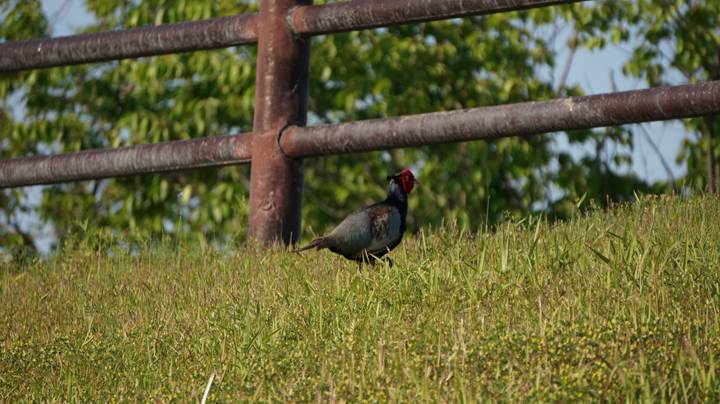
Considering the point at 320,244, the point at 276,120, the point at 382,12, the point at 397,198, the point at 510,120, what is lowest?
the point at 320,244

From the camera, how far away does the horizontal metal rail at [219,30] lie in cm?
625

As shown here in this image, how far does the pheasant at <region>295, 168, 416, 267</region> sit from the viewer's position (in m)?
5.51

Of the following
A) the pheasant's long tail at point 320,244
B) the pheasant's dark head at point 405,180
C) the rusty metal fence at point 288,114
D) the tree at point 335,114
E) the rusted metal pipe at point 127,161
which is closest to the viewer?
the pheasant's long tail at point 320,244

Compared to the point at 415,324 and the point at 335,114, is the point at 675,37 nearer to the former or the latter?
the point at 335,114

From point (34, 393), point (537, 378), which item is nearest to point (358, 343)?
point (537, 378)

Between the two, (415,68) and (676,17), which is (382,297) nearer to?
(415,68)

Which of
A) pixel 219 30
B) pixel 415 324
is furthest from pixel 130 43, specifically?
pixel 415 324

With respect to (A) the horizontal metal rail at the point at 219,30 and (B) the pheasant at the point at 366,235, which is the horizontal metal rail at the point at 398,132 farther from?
(B) the pheasant at the point at 366,235

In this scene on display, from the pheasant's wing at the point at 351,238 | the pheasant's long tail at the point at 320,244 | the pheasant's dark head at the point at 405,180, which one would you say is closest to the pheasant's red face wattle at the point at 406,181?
the pheasant's dark head at the point at 405,180

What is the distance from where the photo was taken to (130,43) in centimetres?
708

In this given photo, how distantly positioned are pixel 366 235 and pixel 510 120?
1011mm

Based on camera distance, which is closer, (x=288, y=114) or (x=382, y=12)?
(x=382, y=12)

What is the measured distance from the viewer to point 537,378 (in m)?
3.31

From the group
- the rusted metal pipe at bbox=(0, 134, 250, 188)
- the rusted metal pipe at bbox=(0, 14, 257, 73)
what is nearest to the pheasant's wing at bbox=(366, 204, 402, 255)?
the rusted metal pipe at bbox=(0, 134, 250, 188)
